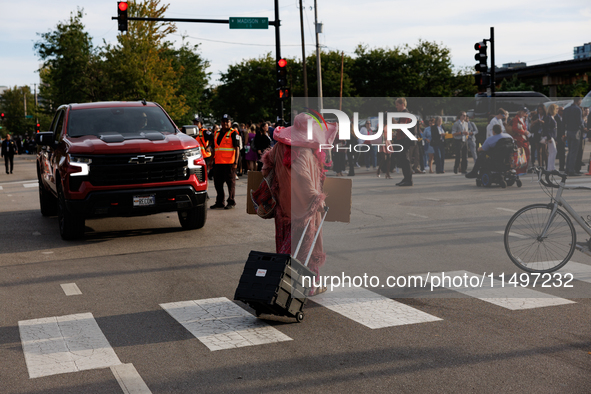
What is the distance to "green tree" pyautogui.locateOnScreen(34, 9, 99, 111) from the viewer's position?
144 feet

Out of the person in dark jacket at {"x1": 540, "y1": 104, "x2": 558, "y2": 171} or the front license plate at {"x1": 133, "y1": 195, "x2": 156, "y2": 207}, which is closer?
the front license plate at {"x1": 133, "y1": 195, "x2": 156, "y2": 207}

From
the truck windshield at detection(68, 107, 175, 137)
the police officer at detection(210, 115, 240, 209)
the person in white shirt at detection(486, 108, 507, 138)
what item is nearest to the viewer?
the truck windshield at detection(68, 107, 175, 137)

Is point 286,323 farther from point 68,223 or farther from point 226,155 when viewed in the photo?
point 226,155

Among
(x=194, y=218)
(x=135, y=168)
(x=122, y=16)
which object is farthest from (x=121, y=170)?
(x=122, y=16)

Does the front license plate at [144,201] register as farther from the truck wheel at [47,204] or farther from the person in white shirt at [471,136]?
the person in white shirt at [471,136]

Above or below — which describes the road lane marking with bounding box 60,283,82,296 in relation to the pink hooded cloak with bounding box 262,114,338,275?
below

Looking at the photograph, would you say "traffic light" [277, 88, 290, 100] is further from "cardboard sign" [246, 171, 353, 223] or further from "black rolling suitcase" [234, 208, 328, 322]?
"black rolling suitcase" [234, 208, 328, 322]

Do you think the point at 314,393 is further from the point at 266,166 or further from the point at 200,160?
the point at 200,160

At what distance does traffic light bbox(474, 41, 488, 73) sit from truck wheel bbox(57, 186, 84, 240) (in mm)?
15576

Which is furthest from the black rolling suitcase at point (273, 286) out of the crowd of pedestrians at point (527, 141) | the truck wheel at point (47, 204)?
the truck wheel at point (47, 204)

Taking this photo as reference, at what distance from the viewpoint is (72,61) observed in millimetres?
44094

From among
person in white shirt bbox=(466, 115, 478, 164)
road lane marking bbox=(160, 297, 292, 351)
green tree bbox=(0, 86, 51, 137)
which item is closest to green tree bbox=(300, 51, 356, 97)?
person in white shirt bbox=(466, 115, 478, 164)

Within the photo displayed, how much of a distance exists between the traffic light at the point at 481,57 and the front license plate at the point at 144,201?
15085 millimetres

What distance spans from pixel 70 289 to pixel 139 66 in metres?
37.0
